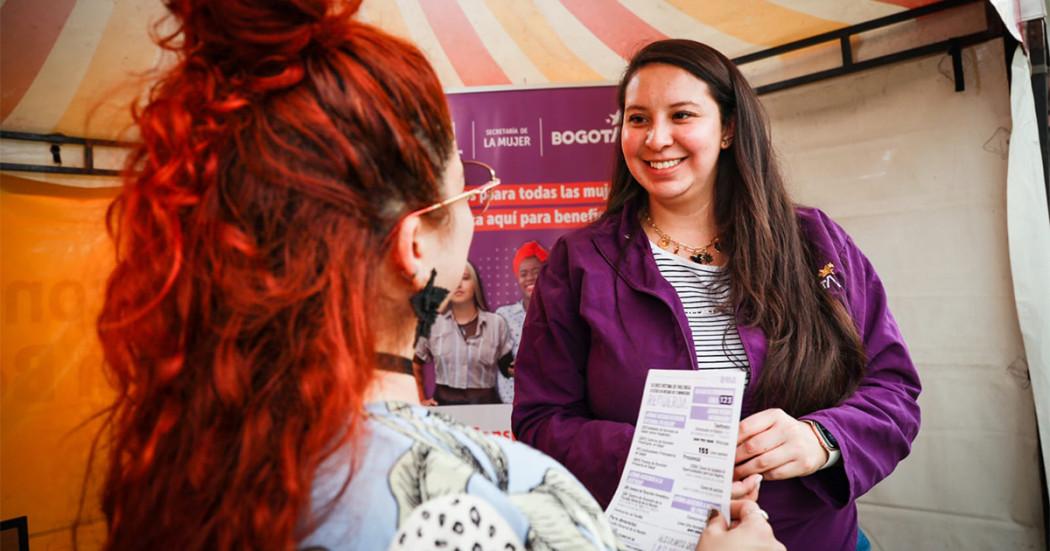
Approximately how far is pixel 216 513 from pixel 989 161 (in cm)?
311

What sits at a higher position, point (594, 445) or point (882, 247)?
point (882, 247)

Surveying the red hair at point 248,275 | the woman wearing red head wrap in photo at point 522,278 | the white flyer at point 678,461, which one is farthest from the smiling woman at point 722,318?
the woman wearing red head wrap in photo at point 522,278

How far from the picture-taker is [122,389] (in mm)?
840

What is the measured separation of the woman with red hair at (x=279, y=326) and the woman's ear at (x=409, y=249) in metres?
0.02

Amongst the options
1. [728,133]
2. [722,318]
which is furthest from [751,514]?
[728,133]

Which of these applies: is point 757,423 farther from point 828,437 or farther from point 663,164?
point 663,164

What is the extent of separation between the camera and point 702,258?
176 cm

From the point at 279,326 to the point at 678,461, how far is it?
845 millimetres

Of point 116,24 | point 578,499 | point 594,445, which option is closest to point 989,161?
point 594,445

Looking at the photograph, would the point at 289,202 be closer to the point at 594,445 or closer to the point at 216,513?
the point at 216,513

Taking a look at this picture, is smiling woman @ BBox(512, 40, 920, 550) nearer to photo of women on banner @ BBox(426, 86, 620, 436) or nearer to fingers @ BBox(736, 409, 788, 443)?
fingers @ BBox(736, 409, 788, 443)

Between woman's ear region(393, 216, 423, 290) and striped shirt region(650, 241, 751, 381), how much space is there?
2.90ft

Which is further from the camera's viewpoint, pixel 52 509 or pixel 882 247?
pixel 882 247

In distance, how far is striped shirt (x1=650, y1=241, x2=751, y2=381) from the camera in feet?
5.22
